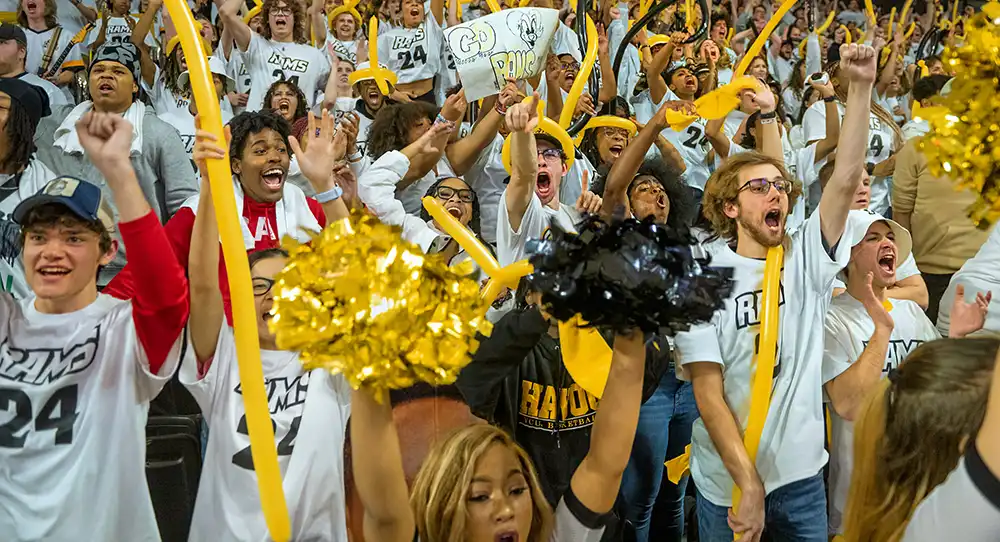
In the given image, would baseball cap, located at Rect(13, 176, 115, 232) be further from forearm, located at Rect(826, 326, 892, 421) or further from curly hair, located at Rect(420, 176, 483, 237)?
forearm, located at Rect(826, 326, 892, 421)

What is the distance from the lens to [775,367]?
268 cm

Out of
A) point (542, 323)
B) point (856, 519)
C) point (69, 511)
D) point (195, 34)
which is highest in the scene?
point (195, 34)

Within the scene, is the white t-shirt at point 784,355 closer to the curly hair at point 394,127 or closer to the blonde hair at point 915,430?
the blonde hair at point 915,430

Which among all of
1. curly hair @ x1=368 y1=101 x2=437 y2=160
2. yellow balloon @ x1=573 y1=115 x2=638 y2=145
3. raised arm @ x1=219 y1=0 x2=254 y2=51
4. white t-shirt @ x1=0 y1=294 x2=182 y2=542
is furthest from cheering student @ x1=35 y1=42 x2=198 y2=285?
yellow balloon @ x1=573 y1=115 x2=638 y2=145

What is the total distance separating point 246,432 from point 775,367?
1.43 meters

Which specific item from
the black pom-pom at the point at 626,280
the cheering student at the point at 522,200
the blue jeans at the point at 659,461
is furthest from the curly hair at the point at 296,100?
the black pom-pom at the point at 626,280

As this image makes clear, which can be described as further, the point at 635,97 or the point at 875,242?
the point at 635,97

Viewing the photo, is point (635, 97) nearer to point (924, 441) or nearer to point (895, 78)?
point (895, 78)

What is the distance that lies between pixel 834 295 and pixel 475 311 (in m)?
1.99

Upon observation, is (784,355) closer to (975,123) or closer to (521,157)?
(521,157)

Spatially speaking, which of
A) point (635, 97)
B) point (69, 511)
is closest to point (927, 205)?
point (635, 97)

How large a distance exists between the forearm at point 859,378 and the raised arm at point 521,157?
1.08m

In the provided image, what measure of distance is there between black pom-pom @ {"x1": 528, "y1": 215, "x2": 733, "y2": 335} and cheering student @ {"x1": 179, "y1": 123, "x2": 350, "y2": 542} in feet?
2.57

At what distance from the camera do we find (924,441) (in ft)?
5.23
